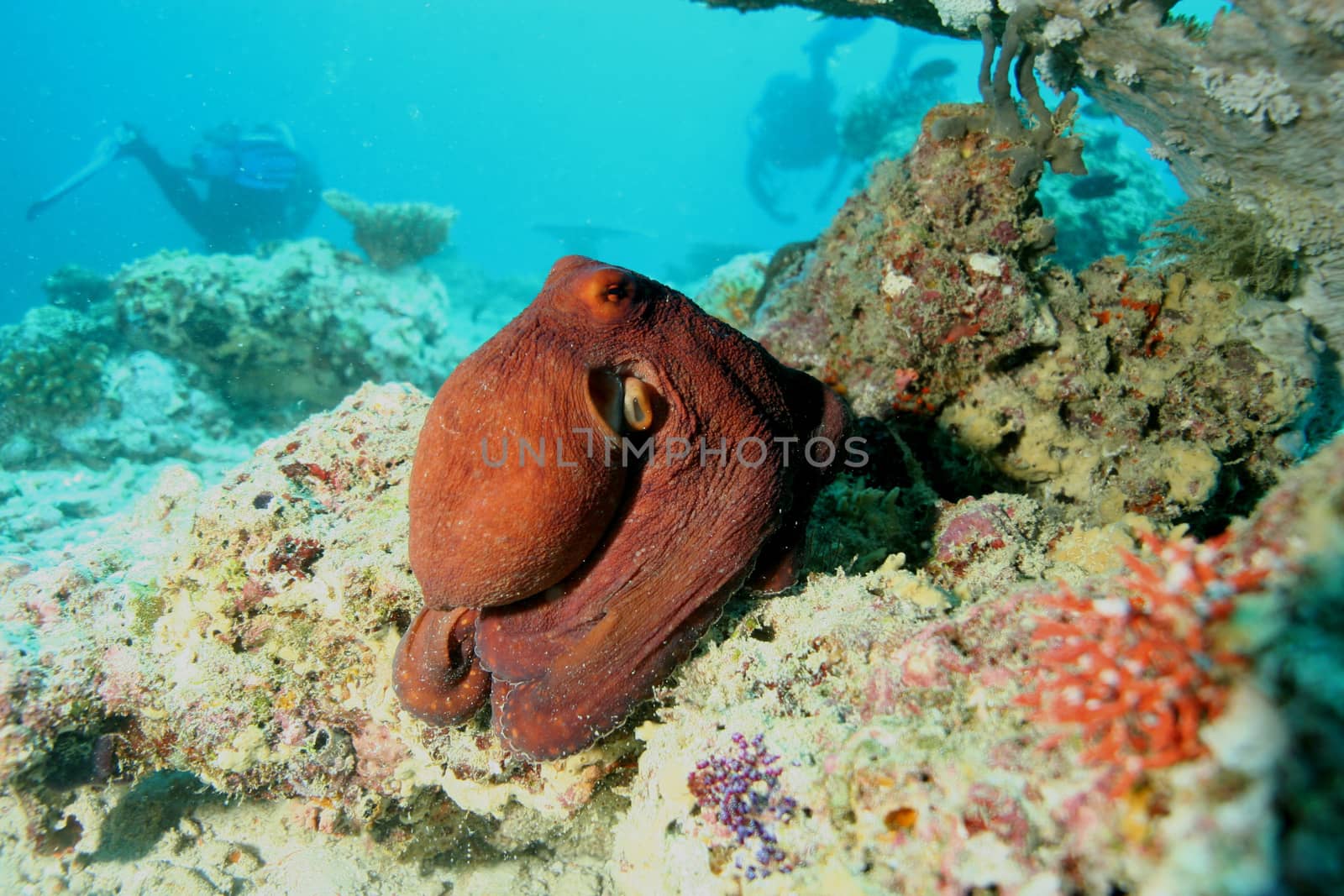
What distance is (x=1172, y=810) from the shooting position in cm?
129

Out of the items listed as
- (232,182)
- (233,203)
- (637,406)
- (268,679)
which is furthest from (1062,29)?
(233,203)

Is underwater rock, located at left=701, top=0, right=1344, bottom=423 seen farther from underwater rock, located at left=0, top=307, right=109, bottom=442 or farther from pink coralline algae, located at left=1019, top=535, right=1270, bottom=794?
underwater rock, located at left=0, top=307, right=109, bottom=442

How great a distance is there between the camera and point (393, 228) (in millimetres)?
20422

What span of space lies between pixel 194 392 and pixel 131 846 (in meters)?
Answer: 11.9

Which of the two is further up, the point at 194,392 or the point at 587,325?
the point at 194,392

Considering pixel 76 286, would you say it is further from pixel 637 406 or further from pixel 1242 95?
pixel 1242 95

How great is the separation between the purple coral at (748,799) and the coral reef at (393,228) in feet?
69.5

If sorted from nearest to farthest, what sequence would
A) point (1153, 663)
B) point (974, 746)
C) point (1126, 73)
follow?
point (1153, 663), point (974, 746), point (1126, 73)

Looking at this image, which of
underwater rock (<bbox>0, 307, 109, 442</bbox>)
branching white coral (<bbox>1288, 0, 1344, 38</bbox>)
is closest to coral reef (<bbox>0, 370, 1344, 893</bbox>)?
branching white coral (<bbox>1288, 0, 1344, 38</bbox>)

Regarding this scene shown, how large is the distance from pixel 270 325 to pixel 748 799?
15.4 m

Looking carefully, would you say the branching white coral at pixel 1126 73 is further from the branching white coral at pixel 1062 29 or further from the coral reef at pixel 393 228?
the coral reef at pixel 393 228

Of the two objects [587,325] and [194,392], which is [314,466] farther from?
[194,392]

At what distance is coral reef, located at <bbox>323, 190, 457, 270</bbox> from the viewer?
20.2m

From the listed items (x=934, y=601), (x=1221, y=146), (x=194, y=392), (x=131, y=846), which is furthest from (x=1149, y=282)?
(x=194, y=392)
